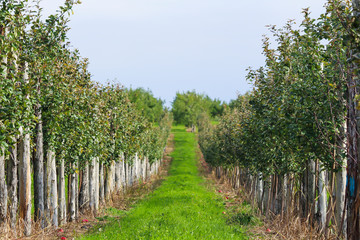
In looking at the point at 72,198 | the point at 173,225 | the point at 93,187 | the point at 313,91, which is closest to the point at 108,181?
the point at 93,187

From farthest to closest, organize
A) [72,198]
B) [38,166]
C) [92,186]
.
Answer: [92,186] → [72,198] → [38,166]

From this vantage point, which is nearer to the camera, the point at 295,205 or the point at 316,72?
the point at 316,72

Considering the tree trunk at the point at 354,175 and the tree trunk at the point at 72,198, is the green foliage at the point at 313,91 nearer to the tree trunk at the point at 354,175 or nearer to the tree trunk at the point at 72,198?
the tree trunk at the point at 354,175

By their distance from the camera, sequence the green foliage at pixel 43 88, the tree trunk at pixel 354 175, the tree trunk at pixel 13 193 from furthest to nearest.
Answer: the tree trunk at pixel 13 193 → the green foliage at pixel 43 88 → the tree trunk at pixel 354 175

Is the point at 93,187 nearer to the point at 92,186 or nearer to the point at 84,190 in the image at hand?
the point at 92,186

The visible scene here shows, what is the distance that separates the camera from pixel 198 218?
14828 millimetres

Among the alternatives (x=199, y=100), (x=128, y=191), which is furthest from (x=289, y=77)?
(x=199, y=100)

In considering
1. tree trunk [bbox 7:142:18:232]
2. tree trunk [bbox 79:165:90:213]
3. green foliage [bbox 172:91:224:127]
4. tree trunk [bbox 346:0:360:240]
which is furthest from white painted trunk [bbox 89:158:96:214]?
green foliage [bbox 172:91:224:127]

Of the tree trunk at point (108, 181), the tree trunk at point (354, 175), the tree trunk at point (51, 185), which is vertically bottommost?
the tree trunk at point (108, 181)

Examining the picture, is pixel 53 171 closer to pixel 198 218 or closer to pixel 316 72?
pixel 198 218

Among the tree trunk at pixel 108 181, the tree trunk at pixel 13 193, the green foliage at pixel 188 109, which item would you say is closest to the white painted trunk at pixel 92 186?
the tree trunk at pixel 108 181

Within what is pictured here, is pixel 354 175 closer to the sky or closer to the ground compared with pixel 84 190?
closer to the sky

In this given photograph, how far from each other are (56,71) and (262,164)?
340 inches

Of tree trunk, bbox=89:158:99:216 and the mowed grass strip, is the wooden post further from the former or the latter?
tree trunk, bbox=89:158:99:216
